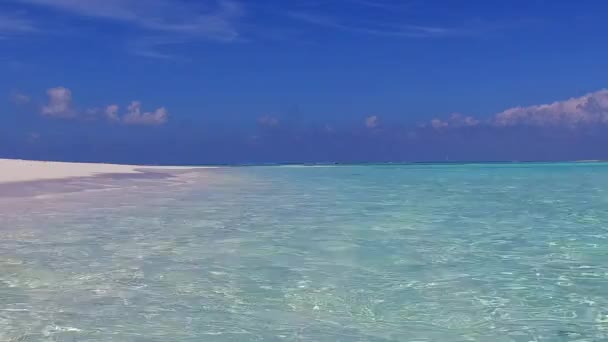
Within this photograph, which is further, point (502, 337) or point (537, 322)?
point (537, 322)

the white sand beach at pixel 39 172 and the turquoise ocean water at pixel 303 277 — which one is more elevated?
the white sand beach at pixel 39 172

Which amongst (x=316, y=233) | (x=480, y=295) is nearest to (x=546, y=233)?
(x=316, y=233)

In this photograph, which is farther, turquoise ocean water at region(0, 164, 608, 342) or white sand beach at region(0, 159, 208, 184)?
white sand beach at region(0, 159, 208, 184)

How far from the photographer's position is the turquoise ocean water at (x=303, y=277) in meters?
4.81

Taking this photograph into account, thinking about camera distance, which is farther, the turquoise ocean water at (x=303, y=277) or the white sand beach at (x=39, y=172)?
the white sand beach at (x=39, y=172)

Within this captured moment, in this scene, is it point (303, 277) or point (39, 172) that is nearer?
point (303, 277)

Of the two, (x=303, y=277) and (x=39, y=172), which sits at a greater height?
(x=39, y=172)

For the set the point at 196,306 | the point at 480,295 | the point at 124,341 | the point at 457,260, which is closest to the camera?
the point at 124,341

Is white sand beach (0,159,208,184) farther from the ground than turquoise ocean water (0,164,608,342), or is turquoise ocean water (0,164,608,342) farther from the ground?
white sand beach (0,159,208,184)

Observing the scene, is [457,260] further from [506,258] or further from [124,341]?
[124,341]

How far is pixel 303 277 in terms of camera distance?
6.77 meters

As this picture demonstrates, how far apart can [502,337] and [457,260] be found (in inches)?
125

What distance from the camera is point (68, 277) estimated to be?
6656 mm

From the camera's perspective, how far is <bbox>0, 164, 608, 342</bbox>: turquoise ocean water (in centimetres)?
481
